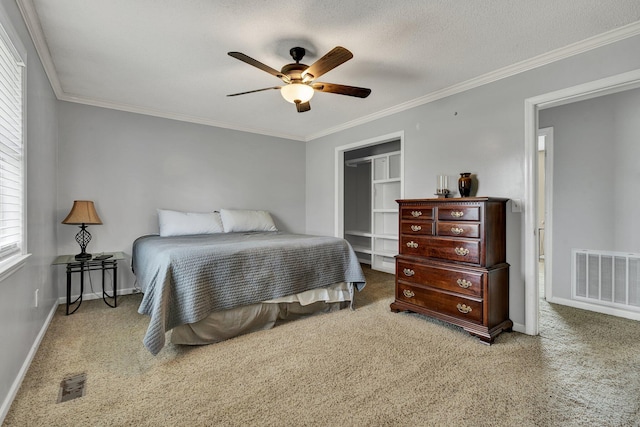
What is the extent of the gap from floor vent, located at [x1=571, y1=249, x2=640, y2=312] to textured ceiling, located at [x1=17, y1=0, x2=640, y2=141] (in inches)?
85.0

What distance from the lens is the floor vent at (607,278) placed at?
3.05 metres

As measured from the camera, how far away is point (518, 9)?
199 centimetres

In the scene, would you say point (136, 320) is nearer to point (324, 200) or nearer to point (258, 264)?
point (258, 264)

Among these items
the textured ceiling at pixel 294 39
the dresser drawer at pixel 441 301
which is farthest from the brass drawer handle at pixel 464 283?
the textured ceiling at pixel 294 39

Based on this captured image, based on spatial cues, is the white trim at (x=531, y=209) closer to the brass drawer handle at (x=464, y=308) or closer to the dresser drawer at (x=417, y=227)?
the brass drawer handle at (x=464, y=308)

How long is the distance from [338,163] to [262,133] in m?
1.34

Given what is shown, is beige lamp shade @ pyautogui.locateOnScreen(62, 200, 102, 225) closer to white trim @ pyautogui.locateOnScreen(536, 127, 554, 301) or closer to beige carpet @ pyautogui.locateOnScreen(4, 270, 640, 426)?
beige carpet @ pyautogui.locateOnScreen(4, 270, 640, 426)

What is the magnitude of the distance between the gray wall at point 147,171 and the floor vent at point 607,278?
402cm

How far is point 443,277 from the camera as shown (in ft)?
9.10

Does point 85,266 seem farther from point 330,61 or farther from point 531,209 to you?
point 531,209

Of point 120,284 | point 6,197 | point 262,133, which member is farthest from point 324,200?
point 6,197

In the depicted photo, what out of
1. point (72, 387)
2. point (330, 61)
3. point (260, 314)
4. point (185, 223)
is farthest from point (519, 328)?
point (185, 223)

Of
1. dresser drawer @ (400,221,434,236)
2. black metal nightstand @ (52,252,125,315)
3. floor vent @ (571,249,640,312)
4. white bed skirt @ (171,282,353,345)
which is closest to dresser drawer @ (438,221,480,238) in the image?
dresser drawer @ (400,221,434,236)

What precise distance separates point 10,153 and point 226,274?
59.3 inches
